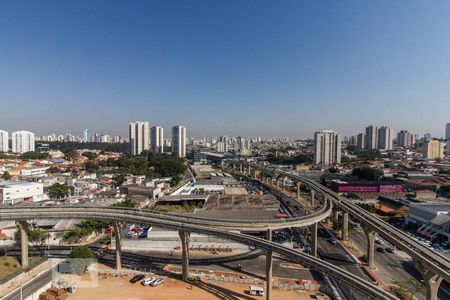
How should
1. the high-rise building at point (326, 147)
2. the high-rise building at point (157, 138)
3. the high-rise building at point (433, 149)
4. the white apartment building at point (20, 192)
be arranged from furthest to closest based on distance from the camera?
1. the high-rise building at point (157, 138)
2. the high-rise building at point (433, 149)
3. the high-rise building at point (326, 147)
4. the white apartment building at point (20, 192)

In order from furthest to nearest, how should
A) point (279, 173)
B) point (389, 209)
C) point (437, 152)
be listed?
point (437, 152), point (279, 173), point (389, 209)

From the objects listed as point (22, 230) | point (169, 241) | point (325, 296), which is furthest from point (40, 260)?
point (325, 296)

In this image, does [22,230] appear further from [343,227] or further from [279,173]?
[279,173]

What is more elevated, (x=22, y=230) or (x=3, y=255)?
(x=22, y=230)

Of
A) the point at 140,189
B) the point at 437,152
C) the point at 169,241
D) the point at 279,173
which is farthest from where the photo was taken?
the point at 437,152

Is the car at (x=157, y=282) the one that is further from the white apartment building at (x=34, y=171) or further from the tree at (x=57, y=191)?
the white apartment building at (x=34, y=171)

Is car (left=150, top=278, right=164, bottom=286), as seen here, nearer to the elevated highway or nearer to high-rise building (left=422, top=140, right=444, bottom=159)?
the elevated highway

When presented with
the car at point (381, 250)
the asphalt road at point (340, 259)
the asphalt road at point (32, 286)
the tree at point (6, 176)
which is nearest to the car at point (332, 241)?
the asphalt road at point (340, 259)
